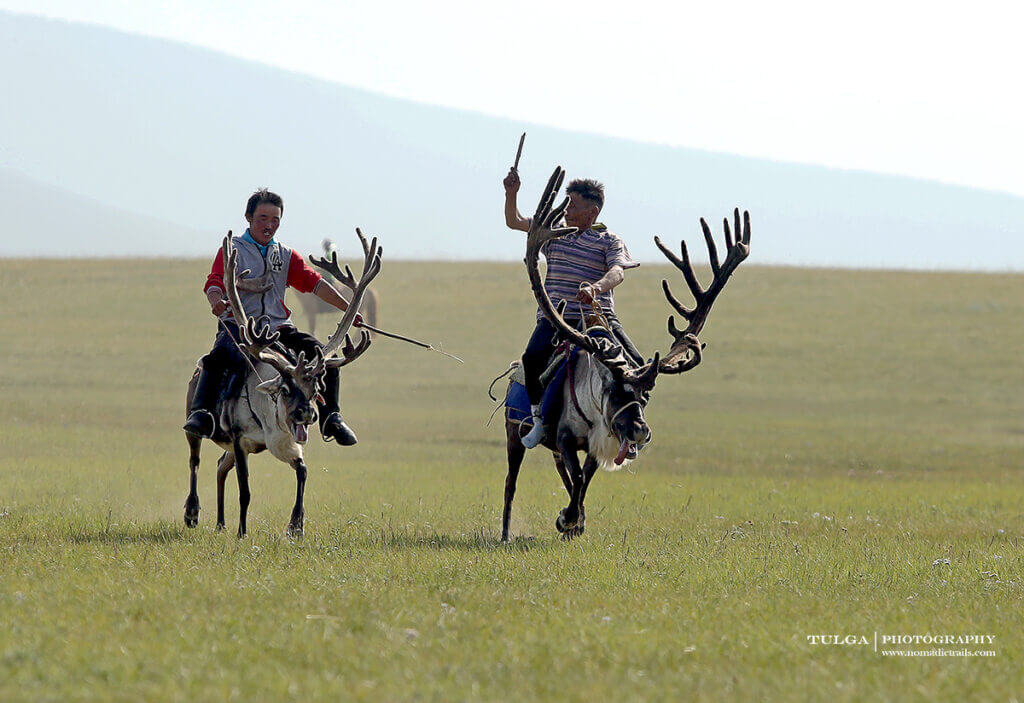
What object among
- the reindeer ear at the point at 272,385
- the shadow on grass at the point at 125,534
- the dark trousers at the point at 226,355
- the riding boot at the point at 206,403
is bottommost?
the shadow on grass at the point at 125,534

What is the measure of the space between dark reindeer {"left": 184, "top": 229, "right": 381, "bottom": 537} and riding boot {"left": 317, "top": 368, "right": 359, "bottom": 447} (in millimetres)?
153

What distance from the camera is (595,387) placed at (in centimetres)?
1231

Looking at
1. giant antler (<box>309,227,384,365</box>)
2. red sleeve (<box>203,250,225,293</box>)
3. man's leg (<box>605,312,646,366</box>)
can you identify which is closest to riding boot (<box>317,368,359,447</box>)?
giant antler (<box>309,227,384,365</box>)

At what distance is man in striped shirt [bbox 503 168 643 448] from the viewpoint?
41.7 ft

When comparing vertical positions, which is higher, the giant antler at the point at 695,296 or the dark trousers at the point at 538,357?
the giant antler at the point at 695,296

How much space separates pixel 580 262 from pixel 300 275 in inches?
102

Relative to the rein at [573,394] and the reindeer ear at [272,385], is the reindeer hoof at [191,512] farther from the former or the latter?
the rein at [573,394]

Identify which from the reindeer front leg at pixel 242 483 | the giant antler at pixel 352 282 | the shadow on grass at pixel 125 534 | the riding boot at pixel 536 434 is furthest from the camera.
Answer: the riding boot at pixel 536 434

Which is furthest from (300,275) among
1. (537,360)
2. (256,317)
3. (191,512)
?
(191,512)

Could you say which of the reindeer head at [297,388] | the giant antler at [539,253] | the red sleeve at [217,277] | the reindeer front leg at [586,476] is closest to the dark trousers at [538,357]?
the giant antler at [539,253]

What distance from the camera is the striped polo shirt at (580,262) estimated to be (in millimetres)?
12766

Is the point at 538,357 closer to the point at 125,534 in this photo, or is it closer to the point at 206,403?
the point at 206,403

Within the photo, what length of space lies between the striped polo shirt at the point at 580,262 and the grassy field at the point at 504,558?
2203 mm

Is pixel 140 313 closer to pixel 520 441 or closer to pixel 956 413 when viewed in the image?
pixel 956 413
